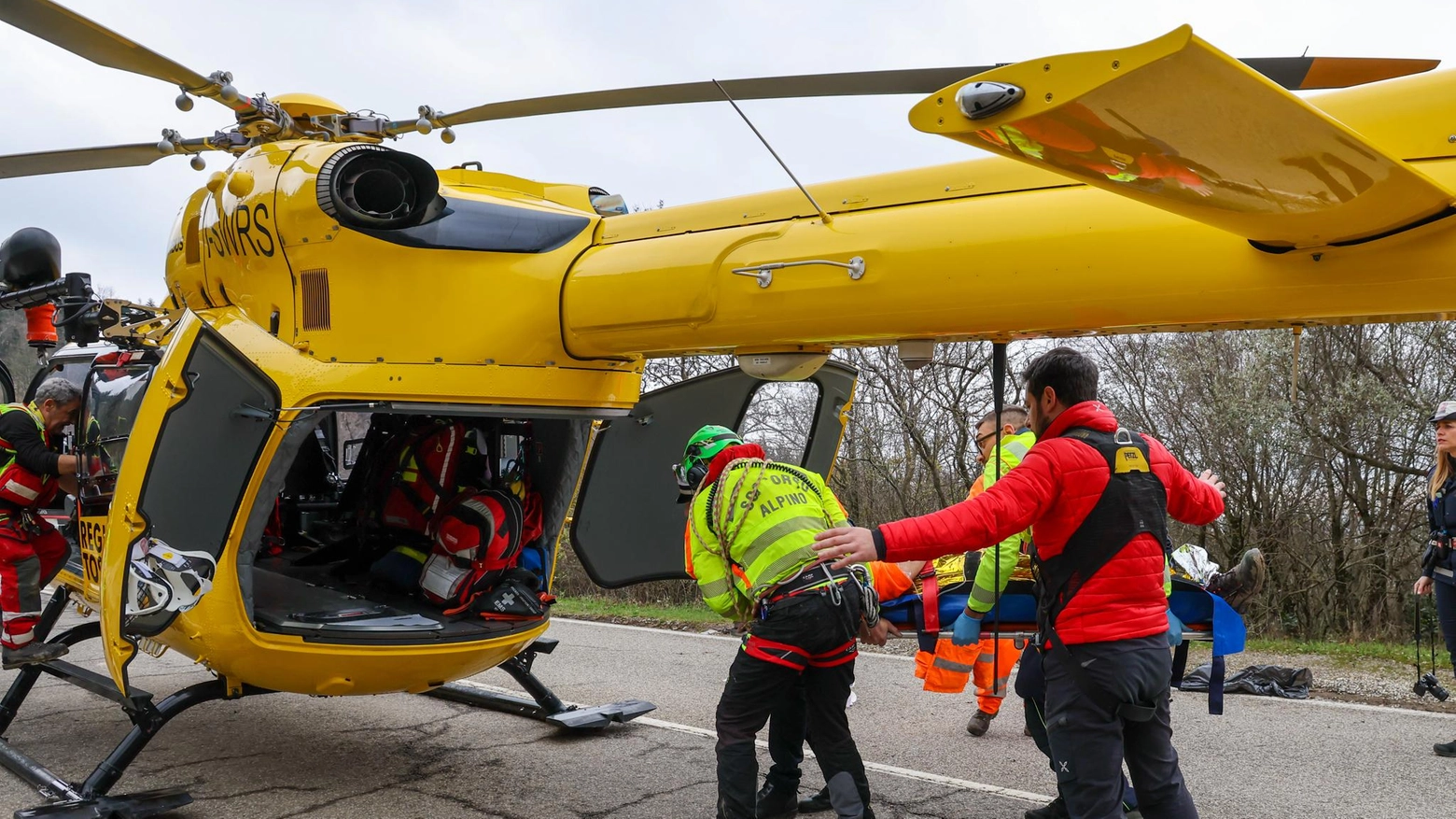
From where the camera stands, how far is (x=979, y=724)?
603 cm

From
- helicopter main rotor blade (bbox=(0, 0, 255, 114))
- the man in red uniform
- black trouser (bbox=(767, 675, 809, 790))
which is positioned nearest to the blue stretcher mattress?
black trouser (bbox=(767, 675, 809, 790))

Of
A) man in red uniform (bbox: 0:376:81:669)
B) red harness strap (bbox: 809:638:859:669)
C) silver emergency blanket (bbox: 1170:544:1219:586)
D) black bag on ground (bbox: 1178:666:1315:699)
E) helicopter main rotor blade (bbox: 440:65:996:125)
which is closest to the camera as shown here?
helicopter main rotor blade (bbox: 440:65:996:125)

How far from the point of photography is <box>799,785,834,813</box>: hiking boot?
4895 millimetres

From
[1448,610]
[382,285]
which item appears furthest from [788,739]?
[1448,610]

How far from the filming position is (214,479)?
452cm

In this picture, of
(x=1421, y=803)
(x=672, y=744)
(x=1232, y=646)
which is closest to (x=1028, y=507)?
(x=1232, y=646)

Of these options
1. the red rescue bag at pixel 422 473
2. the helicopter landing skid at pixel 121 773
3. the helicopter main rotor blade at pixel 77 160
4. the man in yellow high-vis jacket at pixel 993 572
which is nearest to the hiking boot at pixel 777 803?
the man in yellow high-vis jacket at pixel 993 572

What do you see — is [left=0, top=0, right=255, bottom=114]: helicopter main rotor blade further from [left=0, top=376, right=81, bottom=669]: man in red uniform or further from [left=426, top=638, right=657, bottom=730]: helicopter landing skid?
[left=426, top=638, right=657, bottom=730]: helicopter landing skid

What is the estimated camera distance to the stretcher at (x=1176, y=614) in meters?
4.65

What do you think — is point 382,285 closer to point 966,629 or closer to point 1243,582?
point 966,629

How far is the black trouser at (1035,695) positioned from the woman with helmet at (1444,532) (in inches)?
90.6

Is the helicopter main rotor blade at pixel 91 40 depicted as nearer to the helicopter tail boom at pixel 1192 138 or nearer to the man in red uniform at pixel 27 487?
the man in red uniform at pixel 27 487

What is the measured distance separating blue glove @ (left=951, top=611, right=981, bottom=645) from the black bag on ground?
2.81 meters

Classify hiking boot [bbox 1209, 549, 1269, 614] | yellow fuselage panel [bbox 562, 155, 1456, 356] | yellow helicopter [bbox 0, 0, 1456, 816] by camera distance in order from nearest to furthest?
yellow helicopter [bbox 0, 0, 1456, 816]
yellow fuselage panel [bbox 562, 155, 1456, 356]
hiking boot [bbox 1209, 549, 1269, 614]
